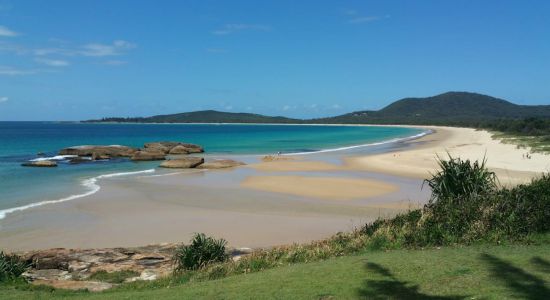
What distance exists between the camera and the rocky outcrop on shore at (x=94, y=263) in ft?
31.1

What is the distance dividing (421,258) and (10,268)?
763 cm

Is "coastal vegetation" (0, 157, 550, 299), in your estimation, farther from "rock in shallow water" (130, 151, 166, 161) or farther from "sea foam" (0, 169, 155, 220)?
"rock in shallow water" (130, 151, 166, 161)

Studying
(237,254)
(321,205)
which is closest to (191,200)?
(321,205)

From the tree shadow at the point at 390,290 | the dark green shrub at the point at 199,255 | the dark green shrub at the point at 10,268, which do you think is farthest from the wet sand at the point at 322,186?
the tree shadow at the point at 390,290

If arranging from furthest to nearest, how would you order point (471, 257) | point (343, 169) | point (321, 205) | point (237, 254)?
point (343, 169) < point (321, 205) < point (237, 254) < point (471, 257)

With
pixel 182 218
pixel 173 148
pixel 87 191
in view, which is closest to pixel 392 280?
pixel 182 218

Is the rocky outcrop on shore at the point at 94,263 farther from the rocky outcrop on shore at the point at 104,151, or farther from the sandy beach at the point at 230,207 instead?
the rocky outcrop on shore at the point at 104,151

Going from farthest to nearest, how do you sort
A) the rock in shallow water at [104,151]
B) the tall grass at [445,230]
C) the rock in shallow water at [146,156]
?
the rock in shallow water at [104,151]
the rock in shallow water at [146,156]
the tall grass at [445,230]

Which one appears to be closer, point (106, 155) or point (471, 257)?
point (471, 257)

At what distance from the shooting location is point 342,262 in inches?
310

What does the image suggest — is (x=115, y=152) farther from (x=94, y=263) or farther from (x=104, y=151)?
(x=94, y=263)

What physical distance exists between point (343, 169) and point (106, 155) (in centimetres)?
2483

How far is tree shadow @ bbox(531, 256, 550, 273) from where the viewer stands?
6.42 metres

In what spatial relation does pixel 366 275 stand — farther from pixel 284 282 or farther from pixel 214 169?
pixel 214 169
